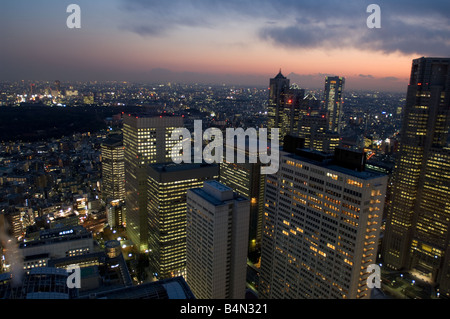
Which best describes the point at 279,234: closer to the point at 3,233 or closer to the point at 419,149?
the point at 419,149

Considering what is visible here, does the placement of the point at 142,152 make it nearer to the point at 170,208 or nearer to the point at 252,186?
the point at 170,208

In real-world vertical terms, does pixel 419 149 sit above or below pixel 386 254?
above

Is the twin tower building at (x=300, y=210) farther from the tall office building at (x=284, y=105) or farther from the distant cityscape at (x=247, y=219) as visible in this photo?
the tall office building at (x=284, y=105)

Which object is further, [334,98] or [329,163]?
[334,98]

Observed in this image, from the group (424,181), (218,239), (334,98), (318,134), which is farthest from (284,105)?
(218,239)

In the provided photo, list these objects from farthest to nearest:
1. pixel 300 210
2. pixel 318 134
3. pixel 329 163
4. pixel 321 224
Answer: pixel 318 134 < pixel 300 210 < pixel 329 163 < pixel 321 224
